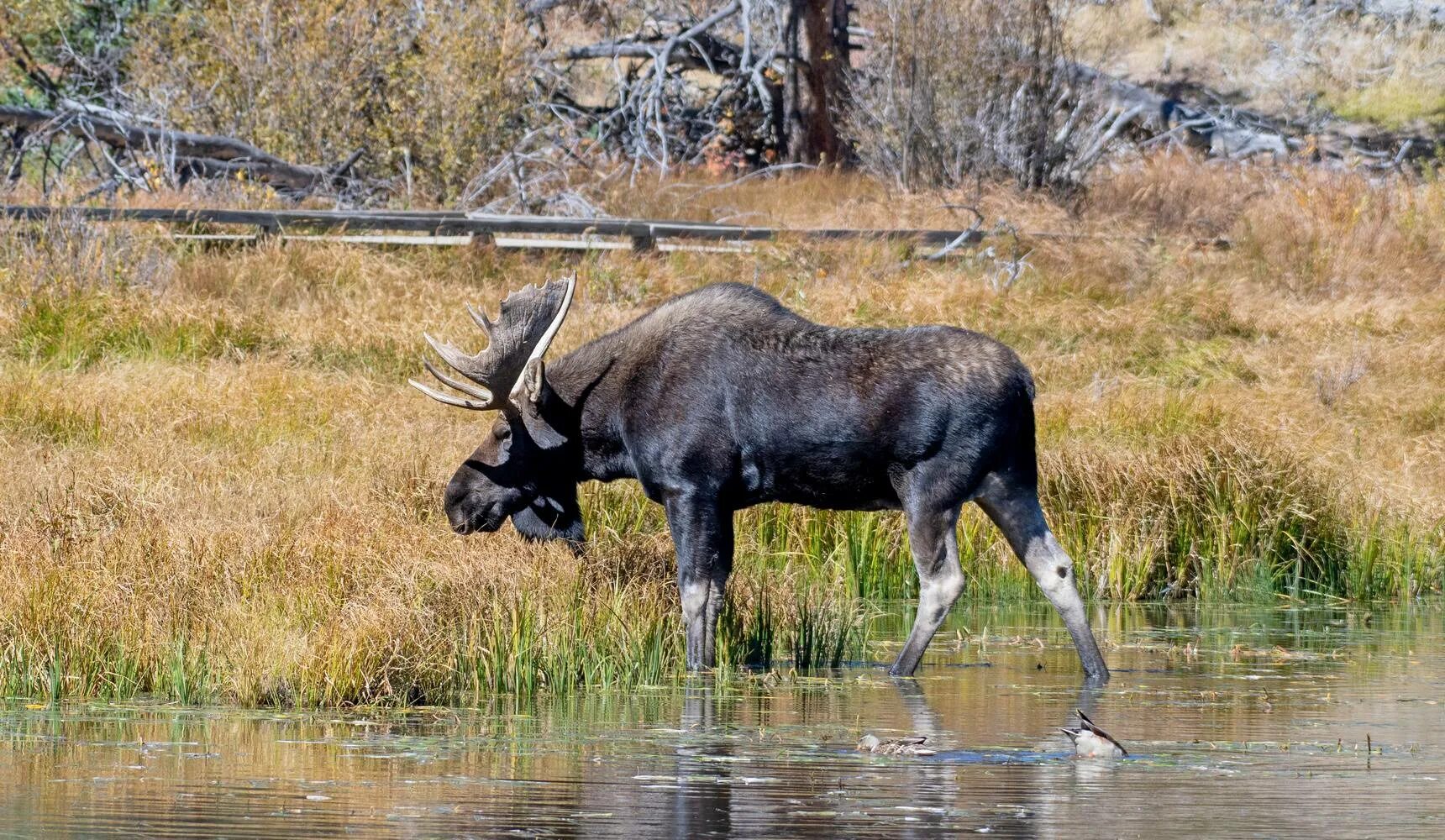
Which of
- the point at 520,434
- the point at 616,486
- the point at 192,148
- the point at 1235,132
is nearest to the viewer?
the point at 520,434

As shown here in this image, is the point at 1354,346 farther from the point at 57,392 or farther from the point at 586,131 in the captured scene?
the point at 586,131

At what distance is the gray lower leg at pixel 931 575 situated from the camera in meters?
9.60

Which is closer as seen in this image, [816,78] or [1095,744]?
[1095,744]

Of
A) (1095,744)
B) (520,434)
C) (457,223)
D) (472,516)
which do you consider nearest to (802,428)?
(520,434)

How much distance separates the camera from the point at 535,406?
33.9 feet

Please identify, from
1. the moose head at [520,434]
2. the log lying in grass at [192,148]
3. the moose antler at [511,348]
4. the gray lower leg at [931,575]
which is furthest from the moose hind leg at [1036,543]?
the log lying in grass at [192,148]

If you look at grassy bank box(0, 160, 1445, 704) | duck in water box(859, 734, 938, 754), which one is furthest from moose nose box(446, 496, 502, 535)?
duck in water box(859, 734, 938, 754)

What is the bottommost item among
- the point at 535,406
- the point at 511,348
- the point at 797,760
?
the point at 797,760

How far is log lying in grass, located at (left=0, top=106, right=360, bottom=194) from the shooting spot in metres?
22.6

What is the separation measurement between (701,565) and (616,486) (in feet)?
7.78

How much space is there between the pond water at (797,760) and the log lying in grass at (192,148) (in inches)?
570

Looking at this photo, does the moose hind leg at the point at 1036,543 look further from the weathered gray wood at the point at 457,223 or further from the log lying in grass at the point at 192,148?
the log lying in grass at the point at 192,148

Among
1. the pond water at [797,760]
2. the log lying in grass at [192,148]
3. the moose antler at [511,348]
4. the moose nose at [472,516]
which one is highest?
the log lying in grass at [192,148]

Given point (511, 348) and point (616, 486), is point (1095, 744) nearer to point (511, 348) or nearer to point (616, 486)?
point (511, 348)
